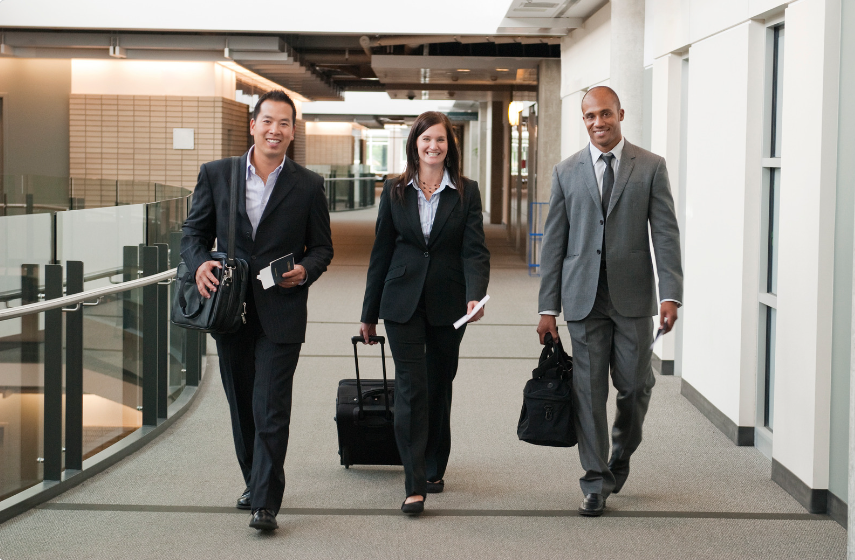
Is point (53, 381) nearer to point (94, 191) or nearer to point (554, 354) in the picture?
point (554, 354)

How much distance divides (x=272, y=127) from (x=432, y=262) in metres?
0.83

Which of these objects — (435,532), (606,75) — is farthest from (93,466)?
(606,75)

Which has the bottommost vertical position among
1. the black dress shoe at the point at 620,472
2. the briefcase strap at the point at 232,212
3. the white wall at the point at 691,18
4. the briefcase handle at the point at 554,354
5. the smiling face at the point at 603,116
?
the black dress shoe at the point at 620,472

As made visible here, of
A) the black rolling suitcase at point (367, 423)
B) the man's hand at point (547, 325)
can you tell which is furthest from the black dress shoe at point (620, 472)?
the black rolling suitcase at point (367, 423)

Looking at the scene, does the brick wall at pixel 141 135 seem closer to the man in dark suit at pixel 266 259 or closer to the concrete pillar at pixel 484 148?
the concrete pillar at pixel 484 148

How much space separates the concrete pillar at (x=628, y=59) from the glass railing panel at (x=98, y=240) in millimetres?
4133

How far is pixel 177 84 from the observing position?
18906 mm

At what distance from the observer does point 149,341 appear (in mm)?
5609

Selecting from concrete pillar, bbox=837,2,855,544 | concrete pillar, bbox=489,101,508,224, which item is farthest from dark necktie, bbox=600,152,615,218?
concrete pillar, bbox=489,101,508,224

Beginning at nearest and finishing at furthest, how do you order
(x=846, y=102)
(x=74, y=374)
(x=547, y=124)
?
1. (x=846, y=102)
2. (x=74, y=374)
3. (x=547, y=124)

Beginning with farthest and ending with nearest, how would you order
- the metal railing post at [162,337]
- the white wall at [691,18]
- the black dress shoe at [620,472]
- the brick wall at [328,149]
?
the brick wall at [328,149]
the metal railing post at [162,337]
the white wall at [691,18]
the black dress shoe at [620,472]

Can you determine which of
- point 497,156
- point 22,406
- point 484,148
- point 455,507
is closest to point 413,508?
point 455,507

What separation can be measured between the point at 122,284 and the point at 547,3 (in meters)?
7.03

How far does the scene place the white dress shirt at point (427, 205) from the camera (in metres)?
4.01
